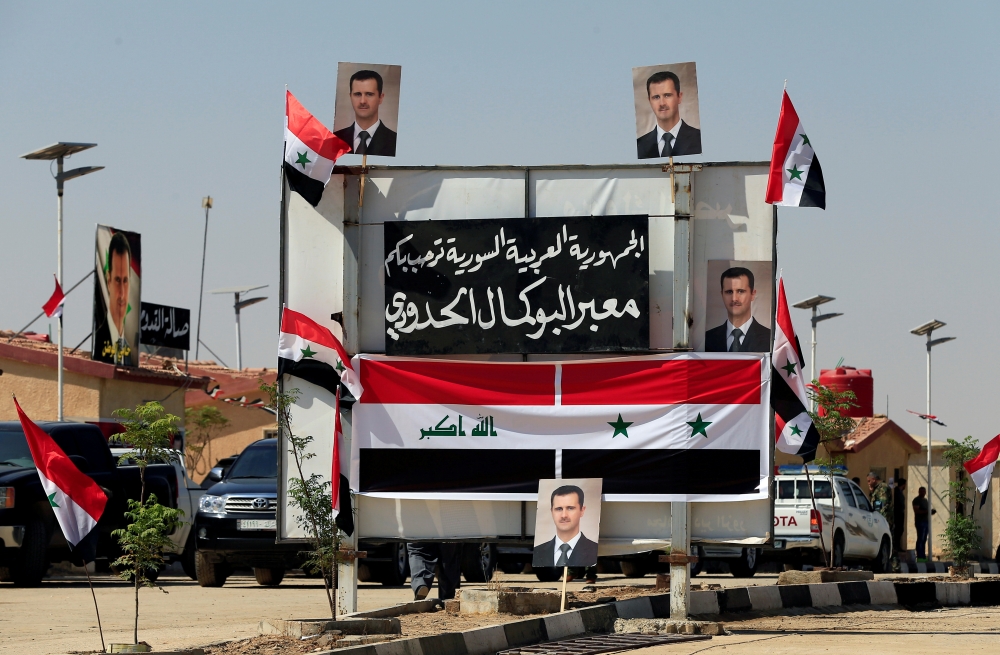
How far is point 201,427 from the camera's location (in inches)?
1757

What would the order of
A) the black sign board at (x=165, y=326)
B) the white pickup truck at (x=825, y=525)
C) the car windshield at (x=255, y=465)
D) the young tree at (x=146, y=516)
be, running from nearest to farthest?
the young tree at (x=146, y=516)
the car windshield at (x=255, y=465)
the white pickup truck at (x=825, y=525)
the black sign board at (x=165, y=326)

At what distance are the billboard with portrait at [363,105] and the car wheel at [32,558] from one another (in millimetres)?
7985

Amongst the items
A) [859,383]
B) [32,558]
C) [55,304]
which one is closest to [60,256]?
[55,304]

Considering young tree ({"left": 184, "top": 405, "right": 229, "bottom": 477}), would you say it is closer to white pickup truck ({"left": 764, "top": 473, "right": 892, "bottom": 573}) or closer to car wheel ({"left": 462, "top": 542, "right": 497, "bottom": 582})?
white pickup truck ({"left": 764, "top": 473, "right": 892, "bottom": 573})

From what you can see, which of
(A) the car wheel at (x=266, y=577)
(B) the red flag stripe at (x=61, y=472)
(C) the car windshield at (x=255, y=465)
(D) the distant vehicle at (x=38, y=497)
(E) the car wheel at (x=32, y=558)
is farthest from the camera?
(A) the car wheel at (x=266, y=577)

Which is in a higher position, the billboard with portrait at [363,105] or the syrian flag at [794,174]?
the billboard with portrait at [363,105]

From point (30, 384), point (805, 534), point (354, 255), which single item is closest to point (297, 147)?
point (354, 255)

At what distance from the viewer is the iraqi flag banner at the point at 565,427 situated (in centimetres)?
1245

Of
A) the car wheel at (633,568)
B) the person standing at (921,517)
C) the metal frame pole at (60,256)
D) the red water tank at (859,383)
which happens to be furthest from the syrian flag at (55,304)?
the red water tank at (859,383)

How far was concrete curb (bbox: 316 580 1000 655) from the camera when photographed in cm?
1012

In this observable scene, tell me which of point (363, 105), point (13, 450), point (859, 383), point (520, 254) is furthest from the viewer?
point (859, 383)

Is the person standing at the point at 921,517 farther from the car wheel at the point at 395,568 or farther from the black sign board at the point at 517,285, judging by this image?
the black sign board at the point at 517,285

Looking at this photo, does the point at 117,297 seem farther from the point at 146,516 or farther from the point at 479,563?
the point at 146,516

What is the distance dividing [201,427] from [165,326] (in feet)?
10.1
